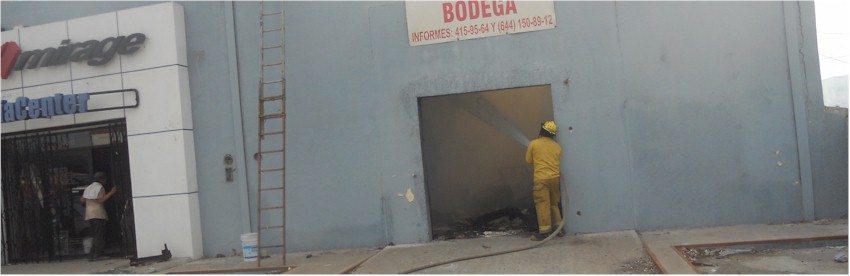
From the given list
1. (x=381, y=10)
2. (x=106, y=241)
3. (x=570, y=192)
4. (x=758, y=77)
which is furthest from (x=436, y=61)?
(x=106, y=241)

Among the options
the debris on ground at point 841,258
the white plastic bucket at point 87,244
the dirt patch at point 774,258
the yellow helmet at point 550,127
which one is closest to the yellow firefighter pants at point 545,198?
the yellow helmet at point 550,127

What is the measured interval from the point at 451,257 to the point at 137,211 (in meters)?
4.58

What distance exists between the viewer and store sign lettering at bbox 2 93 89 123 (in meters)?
8.89

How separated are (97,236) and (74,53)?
8.57 feet

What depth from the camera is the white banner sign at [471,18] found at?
822 cm

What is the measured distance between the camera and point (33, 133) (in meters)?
9.77

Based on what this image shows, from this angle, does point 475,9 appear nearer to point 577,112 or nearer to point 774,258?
point 577,112

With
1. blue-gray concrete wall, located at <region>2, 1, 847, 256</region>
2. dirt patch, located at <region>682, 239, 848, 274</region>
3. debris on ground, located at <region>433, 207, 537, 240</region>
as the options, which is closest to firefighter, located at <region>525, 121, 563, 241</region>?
blue-gray concrete wall, located at <region>2, 1, 847, 256</region>

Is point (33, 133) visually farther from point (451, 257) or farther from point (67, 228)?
point (451, 257)

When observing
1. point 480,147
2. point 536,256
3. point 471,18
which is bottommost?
point 536,256

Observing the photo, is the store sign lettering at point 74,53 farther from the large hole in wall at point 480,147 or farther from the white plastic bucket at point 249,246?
the large hole in wall at point 480,147

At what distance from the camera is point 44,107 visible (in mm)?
8984

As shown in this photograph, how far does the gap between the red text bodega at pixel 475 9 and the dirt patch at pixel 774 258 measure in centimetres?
355

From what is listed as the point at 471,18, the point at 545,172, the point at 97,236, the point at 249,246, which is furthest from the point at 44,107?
the point at 545,172
